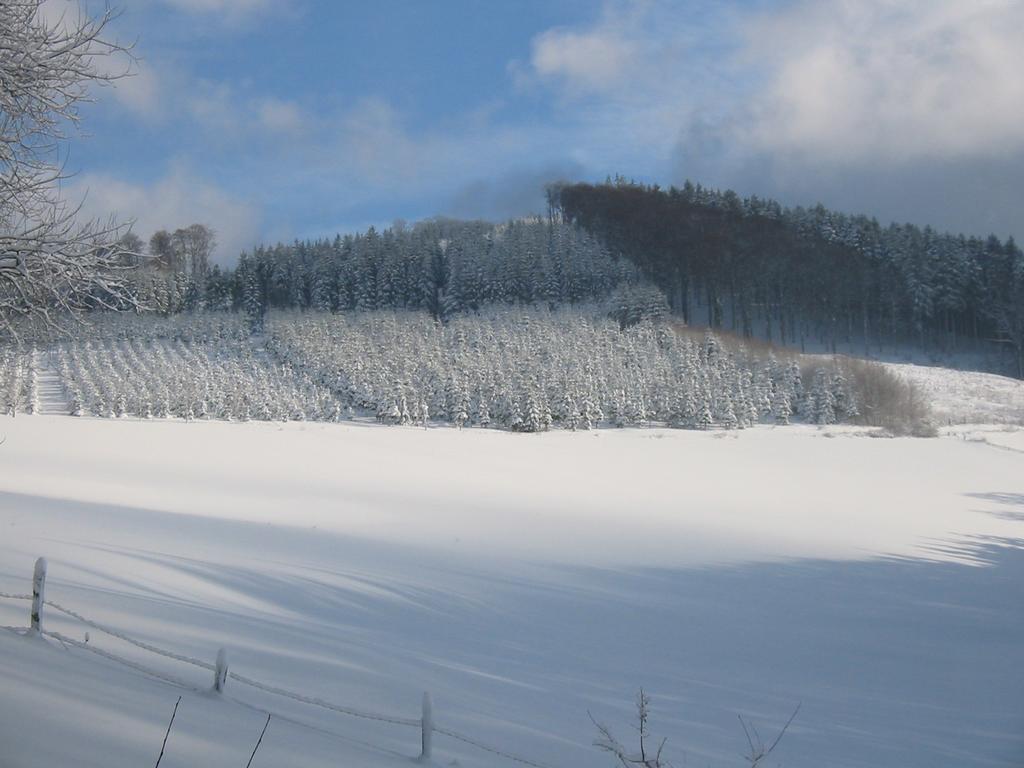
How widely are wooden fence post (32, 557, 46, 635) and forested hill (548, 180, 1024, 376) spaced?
82.8 m

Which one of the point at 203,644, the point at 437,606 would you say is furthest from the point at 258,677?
the point at 437,606

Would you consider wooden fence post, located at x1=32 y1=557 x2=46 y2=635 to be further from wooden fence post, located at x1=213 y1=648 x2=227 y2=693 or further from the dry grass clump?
the dry grass clump

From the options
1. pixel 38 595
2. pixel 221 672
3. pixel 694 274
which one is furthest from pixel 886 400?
pixel 38 595

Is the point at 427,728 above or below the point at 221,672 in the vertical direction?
below

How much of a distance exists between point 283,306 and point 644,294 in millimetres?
52818

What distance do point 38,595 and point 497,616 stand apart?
6971 millimetres

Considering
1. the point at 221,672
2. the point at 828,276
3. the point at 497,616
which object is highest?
the point at 828,276

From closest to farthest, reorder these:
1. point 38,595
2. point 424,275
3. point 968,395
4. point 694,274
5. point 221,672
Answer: point 221,672
point 38,595
point 968,395
point 694,274
point 424,275

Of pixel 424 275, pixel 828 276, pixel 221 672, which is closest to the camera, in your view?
pixel 221 672

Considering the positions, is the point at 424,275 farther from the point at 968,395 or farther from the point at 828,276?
the point at 968,395

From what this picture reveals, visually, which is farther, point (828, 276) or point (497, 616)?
point (828, 276)

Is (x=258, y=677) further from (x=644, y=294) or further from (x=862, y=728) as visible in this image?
(x=644, y=294)

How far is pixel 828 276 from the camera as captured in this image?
84312 mm

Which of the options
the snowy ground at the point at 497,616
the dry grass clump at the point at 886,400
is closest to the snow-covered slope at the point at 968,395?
A: the dry grass clump at the point at 886,400
